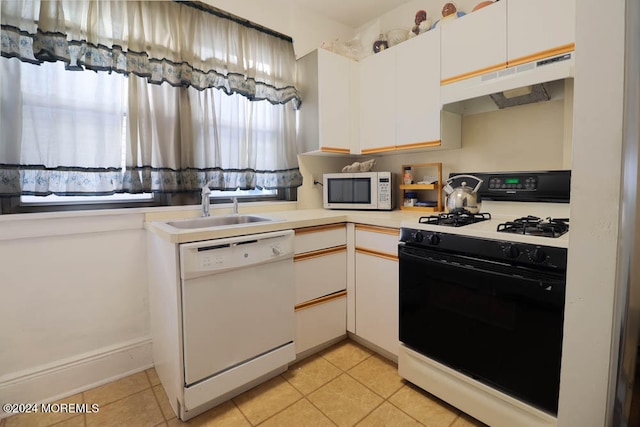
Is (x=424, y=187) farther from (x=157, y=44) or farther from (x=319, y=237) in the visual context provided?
(x=157, y=44)

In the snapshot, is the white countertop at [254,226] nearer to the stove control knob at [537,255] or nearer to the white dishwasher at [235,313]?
the white dishwasher at [235,313]

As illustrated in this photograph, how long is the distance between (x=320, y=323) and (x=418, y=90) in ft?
5.49

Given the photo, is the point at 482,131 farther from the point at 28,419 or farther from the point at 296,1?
the point at 28,419

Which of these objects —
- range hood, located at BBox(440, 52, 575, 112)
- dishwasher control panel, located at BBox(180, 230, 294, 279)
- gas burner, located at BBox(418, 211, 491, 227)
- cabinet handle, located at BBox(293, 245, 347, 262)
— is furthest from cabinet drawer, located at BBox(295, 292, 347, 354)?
range hood, located at BBox(440, 52, 575, 112)

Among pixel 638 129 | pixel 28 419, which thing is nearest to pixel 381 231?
pixel 638 129

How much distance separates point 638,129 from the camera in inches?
27.8

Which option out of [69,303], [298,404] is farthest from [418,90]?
[69,303]

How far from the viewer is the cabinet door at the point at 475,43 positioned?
5.38 ft

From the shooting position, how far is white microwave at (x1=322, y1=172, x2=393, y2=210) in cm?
224

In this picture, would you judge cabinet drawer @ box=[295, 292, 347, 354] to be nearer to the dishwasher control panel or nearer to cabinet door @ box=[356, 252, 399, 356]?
cabinet door @ box=[356, 252, 399, 356]

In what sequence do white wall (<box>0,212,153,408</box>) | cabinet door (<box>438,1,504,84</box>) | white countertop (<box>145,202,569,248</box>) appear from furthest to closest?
cabinet door (<box>438,1,504,84</box>)
white wall (<box>0,212,153,408</box>)
white countertop (<box>145,202,569,248</box>)

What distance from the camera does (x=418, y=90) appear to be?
2029 mm

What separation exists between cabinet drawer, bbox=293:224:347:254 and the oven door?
1.59 feet

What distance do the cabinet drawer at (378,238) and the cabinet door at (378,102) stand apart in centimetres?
71
